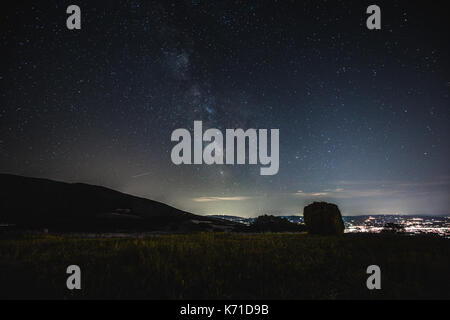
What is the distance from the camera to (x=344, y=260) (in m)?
6.88

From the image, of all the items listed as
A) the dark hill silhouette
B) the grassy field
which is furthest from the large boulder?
the dark hill silhouette

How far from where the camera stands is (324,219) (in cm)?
1734

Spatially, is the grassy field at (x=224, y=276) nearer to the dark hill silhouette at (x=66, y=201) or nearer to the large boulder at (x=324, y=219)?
the large boulder at (x=324, y=219)

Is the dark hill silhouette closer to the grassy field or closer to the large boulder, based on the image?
the large boulder

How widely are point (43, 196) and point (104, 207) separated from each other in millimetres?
15917

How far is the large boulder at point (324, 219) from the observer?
17172 millimetres

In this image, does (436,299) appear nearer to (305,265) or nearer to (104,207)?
(305,265)

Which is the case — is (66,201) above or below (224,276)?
below

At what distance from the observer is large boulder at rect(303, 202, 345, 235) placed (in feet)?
Answer: 56.3

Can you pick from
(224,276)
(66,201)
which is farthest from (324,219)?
(66,201)

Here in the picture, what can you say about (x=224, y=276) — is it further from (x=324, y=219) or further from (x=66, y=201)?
(x=66, y=201)

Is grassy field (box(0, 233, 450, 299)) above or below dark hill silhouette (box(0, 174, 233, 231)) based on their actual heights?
above

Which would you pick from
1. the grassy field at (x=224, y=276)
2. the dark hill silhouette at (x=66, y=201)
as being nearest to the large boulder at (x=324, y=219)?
the grassy field at (x=224, y=276)
